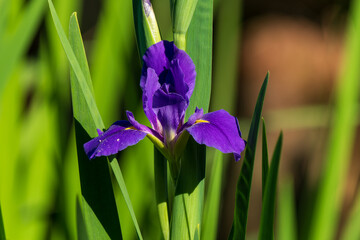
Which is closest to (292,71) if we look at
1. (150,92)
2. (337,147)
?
(337,147)

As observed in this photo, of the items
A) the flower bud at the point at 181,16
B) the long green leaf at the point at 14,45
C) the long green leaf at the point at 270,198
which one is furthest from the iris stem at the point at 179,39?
the long green leaf at the point at 14,45

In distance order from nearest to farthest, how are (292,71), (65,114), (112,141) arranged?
(112,141), (65,114), (292,71)

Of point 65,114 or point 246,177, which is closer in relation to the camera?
point 246,177

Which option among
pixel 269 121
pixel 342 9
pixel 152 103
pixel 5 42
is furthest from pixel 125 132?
pixel 342 9

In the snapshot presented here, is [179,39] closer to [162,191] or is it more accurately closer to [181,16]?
[181,16]

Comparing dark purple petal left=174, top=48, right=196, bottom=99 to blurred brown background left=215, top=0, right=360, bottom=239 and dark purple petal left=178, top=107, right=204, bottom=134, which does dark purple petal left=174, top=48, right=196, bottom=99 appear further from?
blurred brown background left=215, top=0, right=360, bottom=239

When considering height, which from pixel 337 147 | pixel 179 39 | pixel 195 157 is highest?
pixel 179 39

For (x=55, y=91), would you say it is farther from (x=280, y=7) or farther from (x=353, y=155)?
(x=280, y=7)

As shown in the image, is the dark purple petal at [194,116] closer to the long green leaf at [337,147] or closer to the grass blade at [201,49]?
the grass blade at [201,49]
